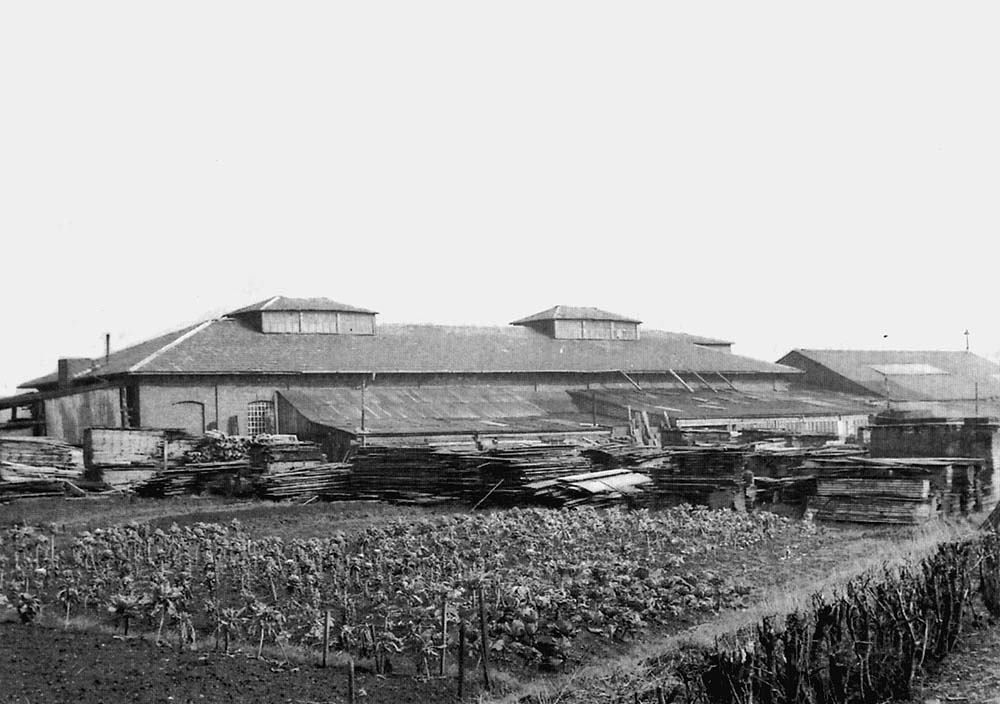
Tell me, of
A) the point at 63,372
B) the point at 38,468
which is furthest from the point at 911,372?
the point at 38,468

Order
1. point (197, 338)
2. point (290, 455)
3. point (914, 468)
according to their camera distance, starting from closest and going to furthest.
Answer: point (914, 468) < point (290, 455) < point (197, 338)

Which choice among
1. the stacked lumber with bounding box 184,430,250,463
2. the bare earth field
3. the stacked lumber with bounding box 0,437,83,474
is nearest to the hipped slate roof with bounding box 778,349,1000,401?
the stacked lumber with bounding box 184,430,250,463

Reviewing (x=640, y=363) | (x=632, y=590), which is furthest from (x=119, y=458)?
(x=640, y=363)

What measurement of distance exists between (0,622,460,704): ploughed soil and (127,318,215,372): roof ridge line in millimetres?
25823

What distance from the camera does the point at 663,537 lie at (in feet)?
57.3

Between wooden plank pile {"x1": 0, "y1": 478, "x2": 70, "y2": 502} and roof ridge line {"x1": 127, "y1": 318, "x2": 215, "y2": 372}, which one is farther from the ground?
roof ridge line {"x1": 127, "y1": 318, "x2": 215, "y2": 372}

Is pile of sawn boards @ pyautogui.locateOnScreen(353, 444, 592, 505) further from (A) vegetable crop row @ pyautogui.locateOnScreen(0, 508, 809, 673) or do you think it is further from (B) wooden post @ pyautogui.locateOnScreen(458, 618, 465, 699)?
(B) wooden post @ pyautogui.locateOnScreen(458, 618, 465, 699)

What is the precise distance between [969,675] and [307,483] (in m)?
18.6

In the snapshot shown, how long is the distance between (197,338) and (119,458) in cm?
1066

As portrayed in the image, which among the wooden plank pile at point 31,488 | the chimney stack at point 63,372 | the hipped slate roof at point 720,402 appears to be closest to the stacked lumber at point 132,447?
the wooden plank pile at point 31,488

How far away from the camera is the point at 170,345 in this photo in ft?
124

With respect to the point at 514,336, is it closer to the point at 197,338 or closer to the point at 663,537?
the point at 197,338

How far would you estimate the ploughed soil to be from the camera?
9.21 m

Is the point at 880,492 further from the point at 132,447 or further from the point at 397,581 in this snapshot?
the point at 132,447
